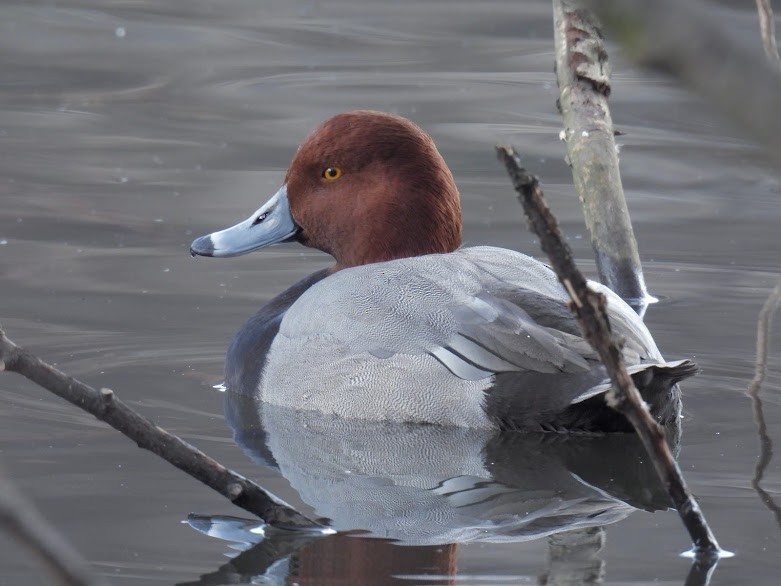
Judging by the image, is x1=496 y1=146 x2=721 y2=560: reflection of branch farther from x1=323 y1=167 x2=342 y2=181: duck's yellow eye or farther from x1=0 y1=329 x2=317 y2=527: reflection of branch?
x1=323 y1=167 x2=342 y2=181: duck's yellow eye

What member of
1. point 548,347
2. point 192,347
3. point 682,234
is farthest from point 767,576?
point 682,234

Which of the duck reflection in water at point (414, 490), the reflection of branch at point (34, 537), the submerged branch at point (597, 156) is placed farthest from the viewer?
the submerged branch at point (597, 156)

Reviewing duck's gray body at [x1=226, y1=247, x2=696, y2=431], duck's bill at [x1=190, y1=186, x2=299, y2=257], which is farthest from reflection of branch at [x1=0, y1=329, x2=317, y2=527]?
duck's bill at [x1=190, y1=186, x2=299, y2=257]

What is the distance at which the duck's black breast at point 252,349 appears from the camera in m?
4.56

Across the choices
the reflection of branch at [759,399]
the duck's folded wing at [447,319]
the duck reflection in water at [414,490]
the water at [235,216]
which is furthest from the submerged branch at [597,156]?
the duck reflection in water at [414,490]

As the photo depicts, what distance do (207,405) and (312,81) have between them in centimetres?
676

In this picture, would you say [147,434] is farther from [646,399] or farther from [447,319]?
[646,399]

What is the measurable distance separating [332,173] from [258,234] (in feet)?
1.56

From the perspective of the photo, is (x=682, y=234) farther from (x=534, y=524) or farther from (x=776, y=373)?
(x=534, y=524)

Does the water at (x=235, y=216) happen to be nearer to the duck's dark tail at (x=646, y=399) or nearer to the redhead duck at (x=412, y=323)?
the duck's dark tail at (x=646, y=399)

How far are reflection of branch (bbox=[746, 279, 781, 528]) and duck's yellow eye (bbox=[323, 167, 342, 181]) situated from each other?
1.74 meters

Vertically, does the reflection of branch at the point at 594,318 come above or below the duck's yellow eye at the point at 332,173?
below

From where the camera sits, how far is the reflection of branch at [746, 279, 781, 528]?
356 cm

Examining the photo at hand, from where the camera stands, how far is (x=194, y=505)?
3.35 metres
